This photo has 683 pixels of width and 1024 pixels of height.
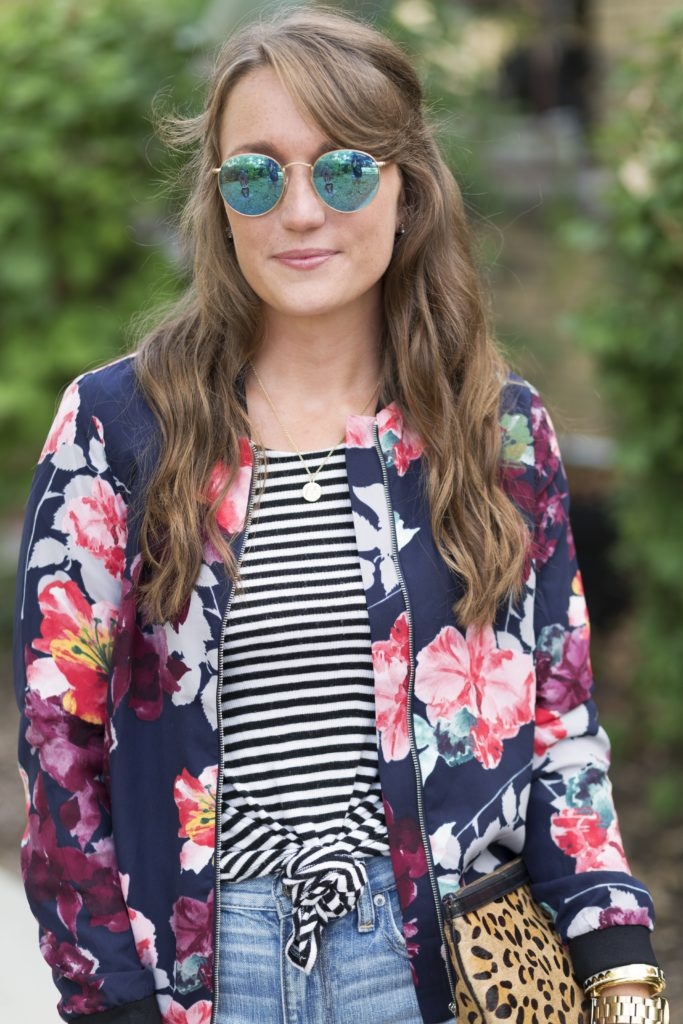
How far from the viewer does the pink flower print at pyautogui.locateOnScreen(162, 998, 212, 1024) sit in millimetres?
1941

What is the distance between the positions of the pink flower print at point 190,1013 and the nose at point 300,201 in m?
1.25

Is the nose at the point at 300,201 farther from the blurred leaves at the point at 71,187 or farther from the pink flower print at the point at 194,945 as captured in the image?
the blurred leaves at the point at 71,187

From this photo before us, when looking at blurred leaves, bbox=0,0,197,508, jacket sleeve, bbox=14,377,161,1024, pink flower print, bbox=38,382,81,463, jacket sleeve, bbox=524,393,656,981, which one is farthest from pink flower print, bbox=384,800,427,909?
blurred leaves, bbox=0,0,197,508

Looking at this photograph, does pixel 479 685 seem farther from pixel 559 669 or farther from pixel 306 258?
pixel 306 258

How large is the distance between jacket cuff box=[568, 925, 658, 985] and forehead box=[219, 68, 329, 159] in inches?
53.5

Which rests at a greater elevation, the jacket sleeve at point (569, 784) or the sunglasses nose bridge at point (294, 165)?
the sunglasses nose bridge at point (294, 165)

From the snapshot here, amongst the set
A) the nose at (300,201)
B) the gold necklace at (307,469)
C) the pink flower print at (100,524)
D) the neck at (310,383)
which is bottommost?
the pink flower print at (100,524)

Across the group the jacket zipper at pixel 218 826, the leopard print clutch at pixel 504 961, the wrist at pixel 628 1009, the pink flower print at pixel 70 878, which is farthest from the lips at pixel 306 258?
the wrist at pixel 628 1009

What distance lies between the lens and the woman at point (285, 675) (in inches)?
76.5

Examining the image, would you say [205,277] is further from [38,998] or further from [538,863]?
[38,998]

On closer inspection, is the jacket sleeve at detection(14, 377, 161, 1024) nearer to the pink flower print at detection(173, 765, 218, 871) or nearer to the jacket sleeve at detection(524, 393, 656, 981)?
the pink flower print at detection(173, 765, 218, 871)

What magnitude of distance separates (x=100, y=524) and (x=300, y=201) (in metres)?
0.61

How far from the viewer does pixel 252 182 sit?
1985mm

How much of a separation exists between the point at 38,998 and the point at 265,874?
5.67ft
